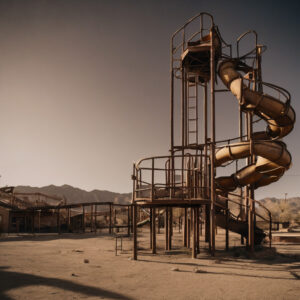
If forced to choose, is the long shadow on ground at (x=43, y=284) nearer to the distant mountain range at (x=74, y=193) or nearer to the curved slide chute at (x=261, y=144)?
the curved slide chute at (x=261, y=144)

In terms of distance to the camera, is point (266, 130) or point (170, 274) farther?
point (266, 130)

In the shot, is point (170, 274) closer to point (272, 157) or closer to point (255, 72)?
point (272, 157)

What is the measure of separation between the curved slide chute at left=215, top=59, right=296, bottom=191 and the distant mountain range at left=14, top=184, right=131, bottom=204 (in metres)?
125

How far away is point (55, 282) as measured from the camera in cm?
859

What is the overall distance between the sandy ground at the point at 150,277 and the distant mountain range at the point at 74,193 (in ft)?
419

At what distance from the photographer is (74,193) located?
144 metres

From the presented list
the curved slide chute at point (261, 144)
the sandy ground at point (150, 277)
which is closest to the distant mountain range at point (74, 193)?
the curved slide chute at point (261, 144)

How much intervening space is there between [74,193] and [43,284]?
13958 centimetres

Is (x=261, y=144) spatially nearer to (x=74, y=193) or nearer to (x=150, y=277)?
(x=150, y=277)

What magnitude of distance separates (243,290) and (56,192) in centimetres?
14060

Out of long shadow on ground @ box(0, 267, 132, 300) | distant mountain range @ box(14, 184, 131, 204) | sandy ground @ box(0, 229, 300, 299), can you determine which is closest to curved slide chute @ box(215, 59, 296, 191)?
sandy ground @ box(0, 229, 300, 299)

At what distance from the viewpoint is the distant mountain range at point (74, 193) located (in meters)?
139

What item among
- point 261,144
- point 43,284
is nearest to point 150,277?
point 43,284

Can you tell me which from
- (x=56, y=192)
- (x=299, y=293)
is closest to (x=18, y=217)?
(x=299, y=293)
